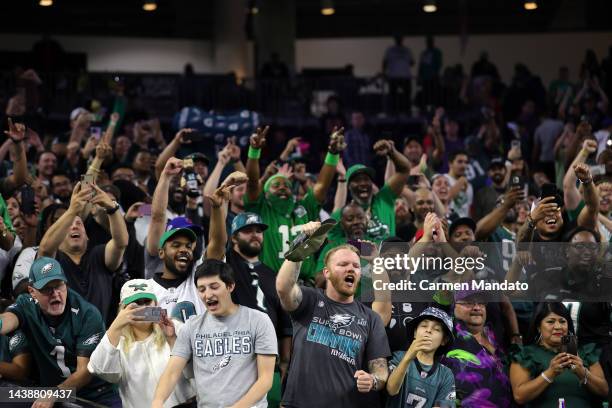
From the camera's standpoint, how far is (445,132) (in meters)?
19.3

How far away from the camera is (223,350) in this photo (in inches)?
352

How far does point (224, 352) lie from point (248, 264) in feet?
5.86

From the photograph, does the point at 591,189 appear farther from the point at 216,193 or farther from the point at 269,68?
the point at 269,68

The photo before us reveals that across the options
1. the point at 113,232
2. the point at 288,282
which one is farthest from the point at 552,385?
the point at 113,232

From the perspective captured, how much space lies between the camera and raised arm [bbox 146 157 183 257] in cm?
1085

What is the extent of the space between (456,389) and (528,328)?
1.01 meters

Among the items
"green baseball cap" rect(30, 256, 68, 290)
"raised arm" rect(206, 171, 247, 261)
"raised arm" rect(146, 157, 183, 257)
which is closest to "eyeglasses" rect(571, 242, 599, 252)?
"raised arm" rect(206, 171, 247, 261)

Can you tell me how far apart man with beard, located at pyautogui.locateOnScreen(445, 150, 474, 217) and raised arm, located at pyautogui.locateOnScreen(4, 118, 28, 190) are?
4.36 m

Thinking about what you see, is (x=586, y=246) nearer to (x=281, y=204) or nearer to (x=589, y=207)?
(x=589, y=207)

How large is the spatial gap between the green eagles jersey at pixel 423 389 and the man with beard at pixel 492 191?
5245 millimetres

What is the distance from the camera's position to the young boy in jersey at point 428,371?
942cm

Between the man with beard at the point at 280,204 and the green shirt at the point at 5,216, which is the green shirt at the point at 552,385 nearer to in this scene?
the man with beard at the point at 280,204

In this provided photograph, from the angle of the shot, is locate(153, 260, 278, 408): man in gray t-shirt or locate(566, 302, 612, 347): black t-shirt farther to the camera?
locate(566, 302, 612, 347): black t-shirt

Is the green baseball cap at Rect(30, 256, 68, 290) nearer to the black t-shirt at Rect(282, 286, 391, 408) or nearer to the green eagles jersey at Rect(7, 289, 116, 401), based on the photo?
the green eagles jersey at Rect(7, 289, 116, 401)
